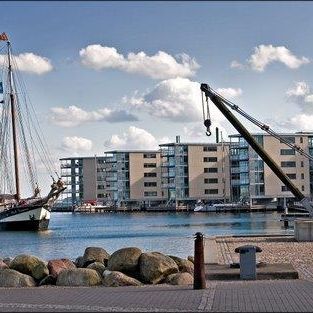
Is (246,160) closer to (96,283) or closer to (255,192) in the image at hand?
(255,192)

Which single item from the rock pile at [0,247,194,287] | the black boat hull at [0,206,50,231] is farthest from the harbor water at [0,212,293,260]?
the rock pile at [0,247,194,287]

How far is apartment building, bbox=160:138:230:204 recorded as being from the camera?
179500mm

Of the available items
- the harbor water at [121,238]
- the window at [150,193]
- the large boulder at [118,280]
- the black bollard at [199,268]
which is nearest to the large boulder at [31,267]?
the large boulder at [118,280]

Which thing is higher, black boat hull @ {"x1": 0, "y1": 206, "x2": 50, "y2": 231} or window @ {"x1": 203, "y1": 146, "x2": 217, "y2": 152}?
window @ {"x1": 203, "y1": 146, "x2": 217, "y2": 152}

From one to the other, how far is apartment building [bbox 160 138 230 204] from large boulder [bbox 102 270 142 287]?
6247 inches

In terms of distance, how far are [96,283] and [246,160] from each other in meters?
145

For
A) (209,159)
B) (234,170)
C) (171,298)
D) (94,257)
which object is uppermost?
(209,159)

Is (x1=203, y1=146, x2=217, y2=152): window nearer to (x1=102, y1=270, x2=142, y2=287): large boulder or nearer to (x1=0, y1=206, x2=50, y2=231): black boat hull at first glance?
(x1=0, y1=206, x2=50, y2=231): black boat hull

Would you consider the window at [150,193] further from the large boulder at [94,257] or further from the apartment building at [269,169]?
the large boulder at [94,257]

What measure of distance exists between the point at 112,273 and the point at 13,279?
288cm

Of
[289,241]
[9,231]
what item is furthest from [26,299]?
[9,231]

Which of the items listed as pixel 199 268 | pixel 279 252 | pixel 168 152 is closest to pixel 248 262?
pixel 199 268

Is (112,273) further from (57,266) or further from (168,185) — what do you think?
(168,185)

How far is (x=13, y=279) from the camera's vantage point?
20.5 meters
